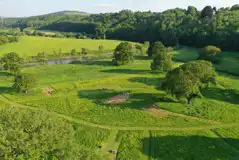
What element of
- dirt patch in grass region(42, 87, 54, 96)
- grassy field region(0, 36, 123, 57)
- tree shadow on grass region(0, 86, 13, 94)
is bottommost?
dirt patch in grass region(42, 87, 54, 96)

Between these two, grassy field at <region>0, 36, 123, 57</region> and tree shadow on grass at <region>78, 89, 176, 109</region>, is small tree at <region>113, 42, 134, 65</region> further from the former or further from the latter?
grassy field at <region>0, 36, 123, 57</region>

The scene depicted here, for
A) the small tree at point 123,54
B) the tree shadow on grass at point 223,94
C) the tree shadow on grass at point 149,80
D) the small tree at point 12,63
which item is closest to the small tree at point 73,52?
the small tree at point 123,54

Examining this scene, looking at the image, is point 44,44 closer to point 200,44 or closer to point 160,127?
point 200,44

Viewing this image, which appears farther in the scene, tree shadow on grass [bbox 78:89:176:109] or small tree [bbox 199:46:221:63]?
small tree [bbox 199:46:221:63]

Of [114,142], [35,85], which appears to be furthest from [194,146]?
[35,85]

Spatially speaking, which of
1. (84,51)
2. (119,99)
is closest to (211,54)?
(119,99)

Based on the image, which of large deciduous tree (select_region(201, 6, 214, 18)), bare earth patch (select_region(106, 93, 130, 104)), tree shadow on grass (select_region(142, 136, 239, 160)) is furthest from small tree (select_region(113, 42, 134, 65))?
large deciduous tree (select_region(201, 6, 214, 18))

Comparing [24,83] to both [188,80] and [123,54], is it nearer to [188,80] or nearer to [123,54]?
[188,80]
